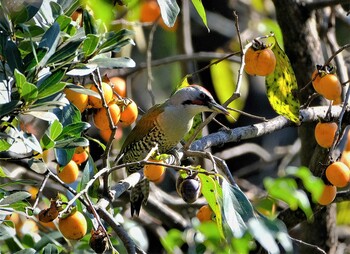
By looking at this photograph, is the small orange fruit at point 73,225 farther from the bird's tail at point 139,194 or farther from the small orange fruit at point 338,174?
the bird's tail at point 139,194

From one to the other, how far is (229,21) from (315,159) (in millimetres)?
3104

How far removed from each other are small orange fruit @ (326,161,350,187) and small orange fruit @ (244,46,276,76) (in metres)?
0.35

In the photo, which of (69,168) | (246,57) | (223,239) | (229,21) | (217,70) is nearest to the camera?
(223,239)

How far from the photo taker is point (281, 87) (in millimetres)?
2775

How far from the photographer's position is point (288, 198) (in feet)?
5.45

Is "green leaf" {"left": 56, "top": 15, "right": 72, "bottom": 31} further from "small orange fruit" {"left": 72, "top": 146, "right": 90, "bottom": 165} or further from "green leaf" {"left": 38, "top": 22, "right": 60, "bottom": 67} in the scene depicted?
"small orange fruit" {"left": 72, "top": 146, "right": 90, "bottom": 165}

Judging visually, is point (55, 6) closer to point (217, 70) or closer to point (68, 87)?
point (68, 87)

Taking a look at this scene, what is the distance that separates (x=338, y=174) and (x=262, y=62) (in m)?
0.41

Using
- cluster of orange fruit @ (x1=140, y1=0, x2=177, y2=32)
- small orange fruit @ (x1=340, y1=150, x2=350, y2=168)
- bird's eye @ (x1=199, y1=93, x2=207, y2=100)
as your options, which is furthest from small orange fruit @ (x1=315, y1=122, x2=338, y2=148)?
cluster of orange fruit @ (x1=140, y1=0, x2=177, y2=32)

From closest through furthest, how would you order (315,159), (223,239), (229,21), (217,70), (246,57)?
(223,239) → (246,57) → (315,159) → (217,70) → (229,21)

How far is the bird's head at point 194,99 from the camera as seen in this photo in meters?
2.91

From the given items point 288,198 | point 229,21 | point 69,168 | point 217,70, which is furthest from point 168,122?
point 229,21

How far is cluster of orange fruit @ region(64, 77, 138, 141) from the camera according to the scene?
2.27m

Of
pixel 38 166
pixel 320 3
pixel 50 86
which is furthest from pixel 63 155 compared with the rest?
pixel 320 3
